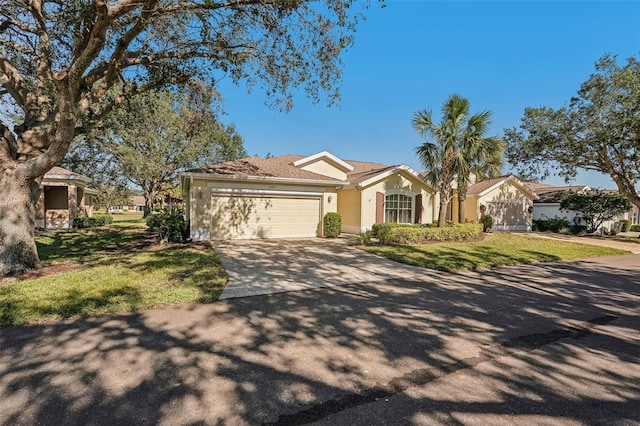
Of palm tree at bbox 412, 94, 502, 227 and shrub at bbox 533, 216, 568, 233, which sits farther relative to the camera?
shrub at bbox 533, 216, 568, 233

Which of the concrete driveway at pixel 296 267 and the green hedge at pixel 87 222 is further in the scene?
the green hedge at pixel 87 222

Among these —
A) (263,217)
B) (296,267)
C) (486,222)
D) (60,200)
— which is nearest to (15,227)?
(296,267)

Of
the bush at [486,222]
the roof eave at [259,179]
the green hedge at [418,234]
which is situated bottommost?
the green hedge at [418,234]

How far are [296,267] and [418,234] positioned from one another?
262 inches

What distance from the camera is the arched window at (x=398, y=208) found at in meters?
17.3

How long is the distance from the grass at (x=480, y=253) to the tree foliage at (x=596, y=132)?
7.01 meters

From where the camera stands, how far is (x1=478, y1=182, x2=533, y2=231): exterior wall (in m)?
21.6

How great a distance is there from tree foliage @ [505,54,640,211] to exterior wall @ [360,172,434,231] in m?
7.19

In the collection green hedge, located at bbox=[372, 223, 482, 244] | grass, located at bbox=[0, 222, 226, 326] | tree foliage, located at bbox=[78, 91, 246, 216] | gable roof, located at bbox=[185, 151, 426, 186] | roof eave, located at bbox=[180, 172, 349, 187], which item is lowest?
grass, located at bbox=[0, 222, 226, 326]

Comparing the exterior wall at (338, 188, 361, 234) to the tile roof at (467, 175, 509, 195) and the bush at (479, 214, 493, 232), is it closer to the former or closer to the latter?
the bush at (479, 214, 493, 232)

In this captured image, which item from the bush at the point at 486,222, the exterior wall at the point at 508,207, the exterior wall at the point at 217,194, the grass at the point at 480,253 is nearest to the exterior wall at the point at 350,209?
the exterior wall at the point at 217,194

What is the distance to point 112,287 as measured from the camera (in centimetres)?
594

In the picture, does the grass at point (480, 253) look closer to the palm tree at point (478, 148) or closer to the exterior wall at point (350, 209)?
the palm tree at point (478, 148)

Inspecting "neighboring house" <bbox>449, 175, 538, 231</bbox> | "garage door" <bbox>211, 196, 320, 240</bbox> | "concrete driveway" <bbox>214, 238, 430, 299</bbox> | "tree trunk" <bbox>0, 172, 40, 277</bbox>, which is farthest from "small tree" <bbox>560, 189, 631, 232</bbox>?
"tree trunk" <bbox>0, 172, 40, 277</bbox>
